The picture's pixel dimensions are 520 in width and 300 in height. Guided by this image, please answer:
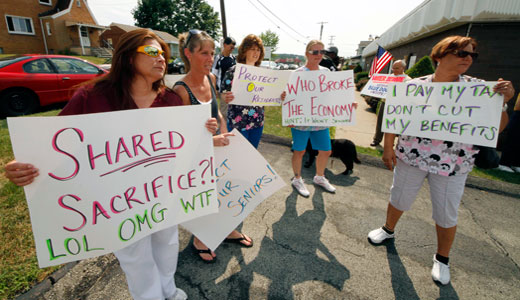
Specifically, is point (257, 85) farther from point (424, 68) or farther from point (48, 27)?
point (48, 27)

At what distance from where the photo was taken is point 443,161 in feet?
6.21

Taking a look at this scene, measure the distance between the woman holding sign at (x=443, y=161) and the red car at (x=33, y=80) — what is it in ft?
21.4

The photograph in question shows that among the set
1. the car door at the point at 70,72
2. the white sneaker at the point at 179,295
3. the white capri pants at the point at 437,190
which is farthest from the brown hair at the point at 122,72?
the car door at the point at 70,72

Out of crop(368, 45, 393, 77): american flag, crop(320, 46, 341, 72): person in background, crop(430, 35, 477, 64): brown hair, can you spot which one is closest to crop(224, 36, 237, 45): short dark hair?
crop(320, 46, 341, 72): person in background

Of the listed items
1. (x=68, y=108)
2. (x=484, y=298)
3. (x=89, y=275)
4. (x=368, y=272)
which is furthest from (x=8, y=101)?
(x=484, y=298)

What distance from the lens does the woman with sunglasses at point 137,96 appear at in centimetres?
131

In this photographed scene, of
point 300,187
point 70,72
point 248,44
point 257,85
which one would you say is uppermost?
point 248,44

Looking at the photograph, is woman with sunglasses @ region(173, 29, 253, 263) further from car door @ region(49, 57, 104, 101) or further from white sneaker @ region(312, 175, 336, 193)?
car door @ region(49, 57, 104, 101)

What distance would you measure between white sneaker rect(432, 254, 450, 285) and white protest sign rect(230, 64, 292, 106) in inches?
88.4

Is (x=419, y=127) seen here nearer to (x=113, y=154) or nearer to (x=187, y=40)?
(x=187, y=40)

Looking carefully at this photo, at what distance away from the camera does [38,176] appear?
1.09 meters

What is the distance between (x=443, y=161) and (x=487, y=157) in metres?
0.38

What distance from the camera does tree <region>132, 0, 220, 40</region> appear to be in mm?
42938

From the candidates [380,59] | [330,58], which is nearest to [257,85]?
[330,58]
